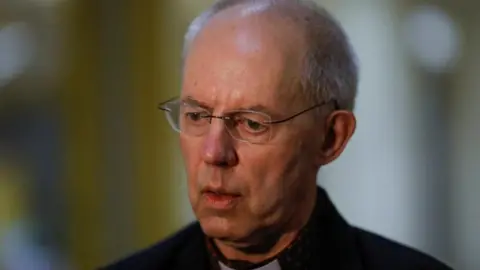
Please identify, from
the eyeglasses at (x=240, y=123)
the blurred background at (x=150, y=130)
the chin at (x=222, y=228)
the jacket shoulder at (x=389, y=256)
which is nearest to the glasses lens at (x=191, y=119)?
the eyeglasses at (x=240, y=123)

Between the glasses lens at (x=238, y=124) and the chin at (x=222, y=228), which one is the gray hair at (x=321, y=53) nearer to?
the glasses lens at (x=238, y=124)

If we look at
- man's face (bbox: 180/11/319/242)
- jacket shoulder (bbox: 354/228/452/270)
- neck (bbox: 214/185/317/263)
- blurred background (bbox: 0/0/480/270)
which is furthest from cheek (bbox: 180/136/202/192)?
blurred background (bbox: 0/0/480/270)

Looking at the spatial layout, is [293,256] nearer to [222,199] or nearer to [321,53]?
[222,199]

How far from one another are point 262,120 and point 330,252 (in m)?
0.25

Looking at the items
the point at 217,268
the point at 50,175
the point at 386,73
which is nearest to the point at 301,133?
the point at 217,268

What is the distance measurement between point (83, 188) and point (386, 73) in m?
0.95

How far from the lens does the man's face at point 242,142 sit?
41.2 inches

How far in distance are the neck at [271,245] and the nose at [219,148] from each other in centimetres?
13

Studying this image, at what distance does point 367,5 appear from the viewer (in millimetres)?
2330

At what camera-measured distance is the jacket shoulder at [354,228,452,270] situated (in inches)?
47.3

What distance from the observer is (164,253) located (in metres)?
1.22

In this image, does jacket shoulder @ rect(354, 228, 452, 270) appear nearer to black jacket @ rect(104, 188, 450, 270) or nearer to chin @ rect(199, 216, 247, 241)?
black jacket @ rect(104, 188, 450, 270)

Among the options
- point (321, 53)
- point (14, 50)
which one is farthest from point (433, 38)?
point (321, 53)

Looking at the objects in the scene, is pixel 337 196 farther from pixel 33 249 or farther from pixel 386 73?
pixel 33 249
